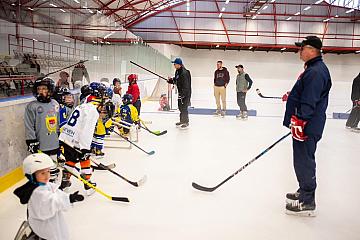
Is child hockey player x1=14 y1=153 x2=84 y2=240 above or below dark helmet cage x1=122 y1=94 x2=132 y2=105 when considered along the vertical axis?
below

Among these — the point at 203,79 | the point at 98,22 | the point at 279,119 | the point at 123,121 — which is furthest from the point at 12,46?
the point at 203,79

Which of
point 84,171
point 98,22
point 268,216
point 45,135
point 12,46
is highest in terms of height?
point 98,22

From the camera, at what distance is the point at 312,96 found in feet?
7.79

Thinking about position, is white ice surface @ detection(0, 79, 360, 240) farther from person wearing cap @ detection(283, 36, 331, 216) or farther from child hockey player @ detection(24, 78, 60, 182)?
child hockey player @ detection(24, 78, 60, 182)

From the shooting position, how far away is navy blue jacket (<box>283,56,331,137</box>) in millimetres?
2385

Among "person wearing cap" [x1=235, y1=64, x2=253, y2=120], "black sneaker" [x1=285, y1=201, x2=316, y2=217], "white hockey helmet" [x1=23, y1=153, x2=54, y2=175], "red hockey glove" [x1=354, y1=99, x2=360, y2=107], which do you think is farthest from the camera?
"person wearing cap" [x1=235, y1=64, x2=253, y2=120]

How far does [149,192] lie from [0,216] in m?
1.16

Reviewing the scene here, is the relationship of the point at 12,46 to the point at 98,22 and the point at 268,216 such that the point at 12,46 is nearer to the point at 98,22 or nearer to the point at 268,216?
the point at 268,216

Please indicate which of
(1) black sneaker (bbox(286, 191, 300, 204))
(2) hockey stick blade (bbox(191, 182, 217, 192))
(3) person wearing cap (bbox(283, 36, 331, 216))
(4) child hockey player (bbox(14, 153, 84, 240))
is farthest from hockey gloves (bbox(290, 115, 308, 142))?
(4) child hockey player (bbox(14, 153, 84, 240))

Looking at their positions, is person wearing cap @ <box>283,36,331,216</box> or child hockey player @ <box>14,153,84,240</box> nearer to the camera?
child hockey player @ <box>14,153,84,240</box>

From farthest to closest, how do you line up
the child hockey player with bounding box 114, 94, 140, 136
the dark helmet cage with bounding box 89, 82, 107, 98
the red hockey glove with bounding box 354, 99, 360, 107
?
the red hockey glove with bounding box 354, 99, 360, 107 < the child hockey player with bounding box 114, 94, 140, 136 < the dark helmet cage with bounding box 89, 82, 107, 98

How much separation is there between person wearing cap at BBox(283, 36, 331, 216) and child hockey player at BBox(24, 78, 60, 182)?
182 centimetres

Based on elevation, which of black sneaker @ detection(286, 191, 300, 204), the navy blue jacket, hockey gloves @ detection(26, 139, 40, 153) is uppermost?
the navy blue jacket

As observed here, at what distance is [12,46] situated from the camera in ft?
18.6
